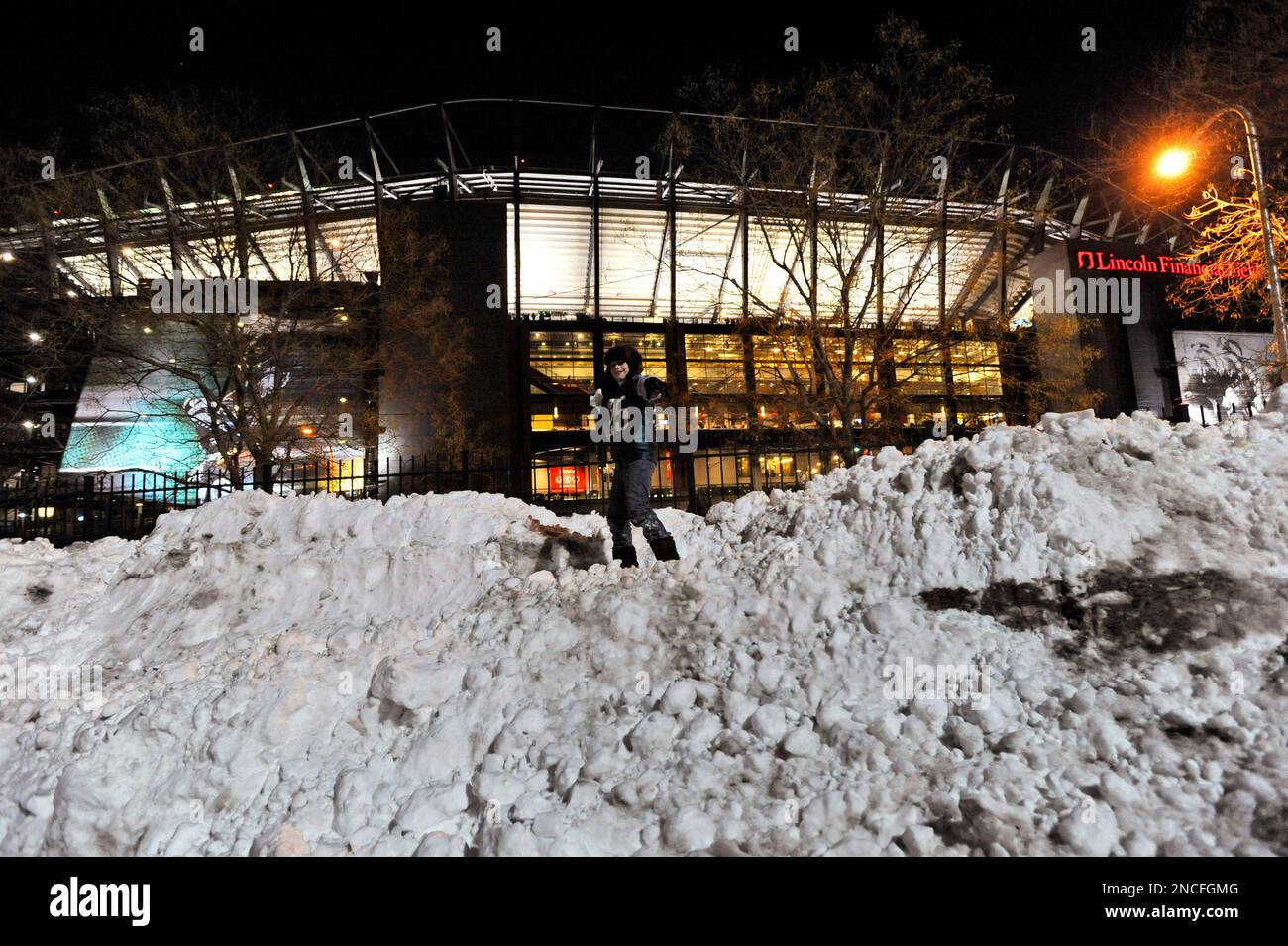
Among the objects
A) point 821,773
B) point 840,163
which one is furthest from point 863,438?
point 821,773

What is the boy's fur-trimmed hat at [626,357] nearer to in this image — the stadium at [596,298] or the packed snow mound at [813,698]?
the packed snow mound at [813,698]

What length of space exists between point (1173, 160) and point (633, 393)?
1133cm

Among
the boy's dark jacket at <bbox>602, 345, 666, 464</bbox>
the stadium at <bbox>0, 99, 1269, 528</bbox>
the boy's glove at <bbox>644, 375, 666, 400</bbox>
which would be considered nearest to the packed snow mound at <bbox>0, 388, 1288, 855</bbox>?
the boy's dark jacket at <bbox>602, 345, 666, 464</bbox>

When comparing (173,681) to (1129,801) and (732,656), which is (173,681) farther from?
(1129,801)

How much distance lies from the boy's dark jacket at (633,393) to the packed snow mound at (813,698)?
116 cm

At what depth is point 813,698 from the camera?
3.20m

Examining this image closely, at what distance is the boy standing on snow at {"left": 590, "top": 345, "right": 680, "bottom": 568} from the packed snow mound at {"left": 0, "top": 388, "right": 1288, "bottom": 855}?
2.02 ft

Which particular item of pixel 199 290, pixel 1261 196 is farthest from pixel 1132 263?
pixel 199 290

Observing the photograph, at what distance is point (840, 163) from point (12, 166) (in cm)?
1968

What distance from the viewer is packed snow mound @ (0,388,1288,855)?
2551 millimetres

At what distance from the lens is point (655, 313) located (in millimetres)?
33406

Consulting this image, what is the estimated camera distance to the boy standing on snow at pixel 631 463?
5.32 metres

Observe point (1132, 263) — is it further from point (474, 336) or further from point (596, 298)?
point (474, 336)

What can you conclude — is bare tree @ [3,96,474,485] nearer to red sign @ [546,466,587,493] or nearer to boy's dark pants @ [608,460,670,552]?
red sign @ [546,466,587,493]
